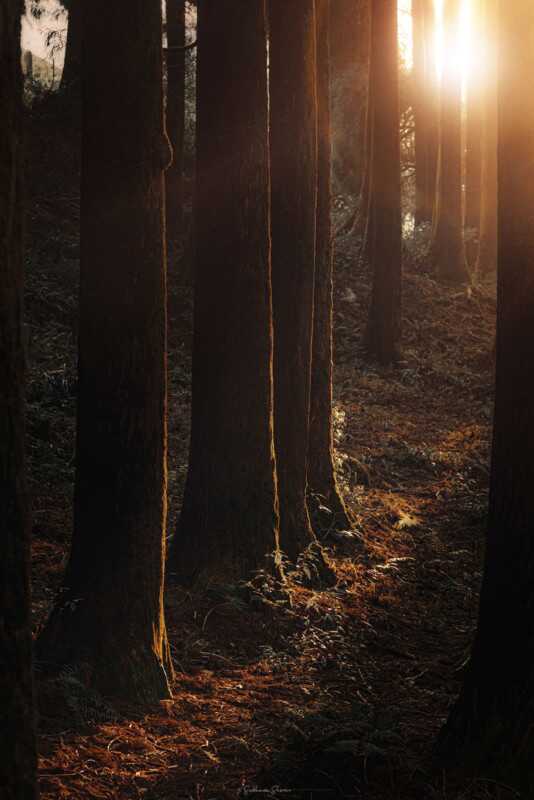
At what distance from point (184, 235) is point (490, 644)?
1797cm

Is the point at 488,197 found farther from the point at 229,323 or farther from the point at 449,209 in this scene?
the point at 229,323

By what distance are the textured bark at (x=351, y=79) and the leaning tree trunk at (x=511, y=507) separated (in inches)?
883

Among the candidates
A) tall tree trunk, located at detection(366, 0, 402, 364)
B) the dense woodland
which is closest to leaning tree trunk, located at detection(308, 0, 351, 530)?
the dense woodland

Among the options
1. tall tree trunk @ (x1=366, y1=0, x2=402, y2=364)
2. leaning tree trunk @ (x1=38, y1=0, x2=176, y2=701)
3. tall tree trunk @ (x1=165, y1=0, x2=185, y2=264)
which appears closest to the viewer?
leaning tree trunk @ (x1=38, y1=0, x2=176, y2=701)

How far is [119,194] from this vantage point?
5781mm

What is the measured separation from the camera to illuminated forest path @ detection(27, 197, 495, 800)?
491cm

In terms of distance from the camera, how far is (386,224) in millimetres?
19562

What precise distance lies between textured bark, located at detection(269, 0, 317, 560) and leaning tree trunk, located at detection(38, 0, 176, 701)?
3.35 metres

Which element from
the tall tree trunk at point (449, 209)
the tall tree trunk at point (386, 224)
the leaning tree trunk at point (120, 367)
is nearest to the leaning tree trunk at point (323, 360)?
the leaning tree trunk at point (120, 367)

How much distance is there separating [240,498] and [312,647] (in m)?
1.43

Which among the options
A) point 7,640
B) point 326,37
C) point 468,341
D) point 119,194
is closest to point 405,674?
point 119,194

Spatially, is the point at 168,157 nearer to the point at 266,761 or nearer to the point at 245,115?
the point at 245,115

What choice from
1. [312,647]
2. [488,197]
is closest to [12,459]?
[312,647]

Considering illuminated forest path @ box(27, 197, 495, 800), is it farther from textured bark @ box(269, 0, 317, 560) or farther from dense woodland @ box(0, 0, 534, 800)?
textured bark @ box(269, 0, 317, 560)
